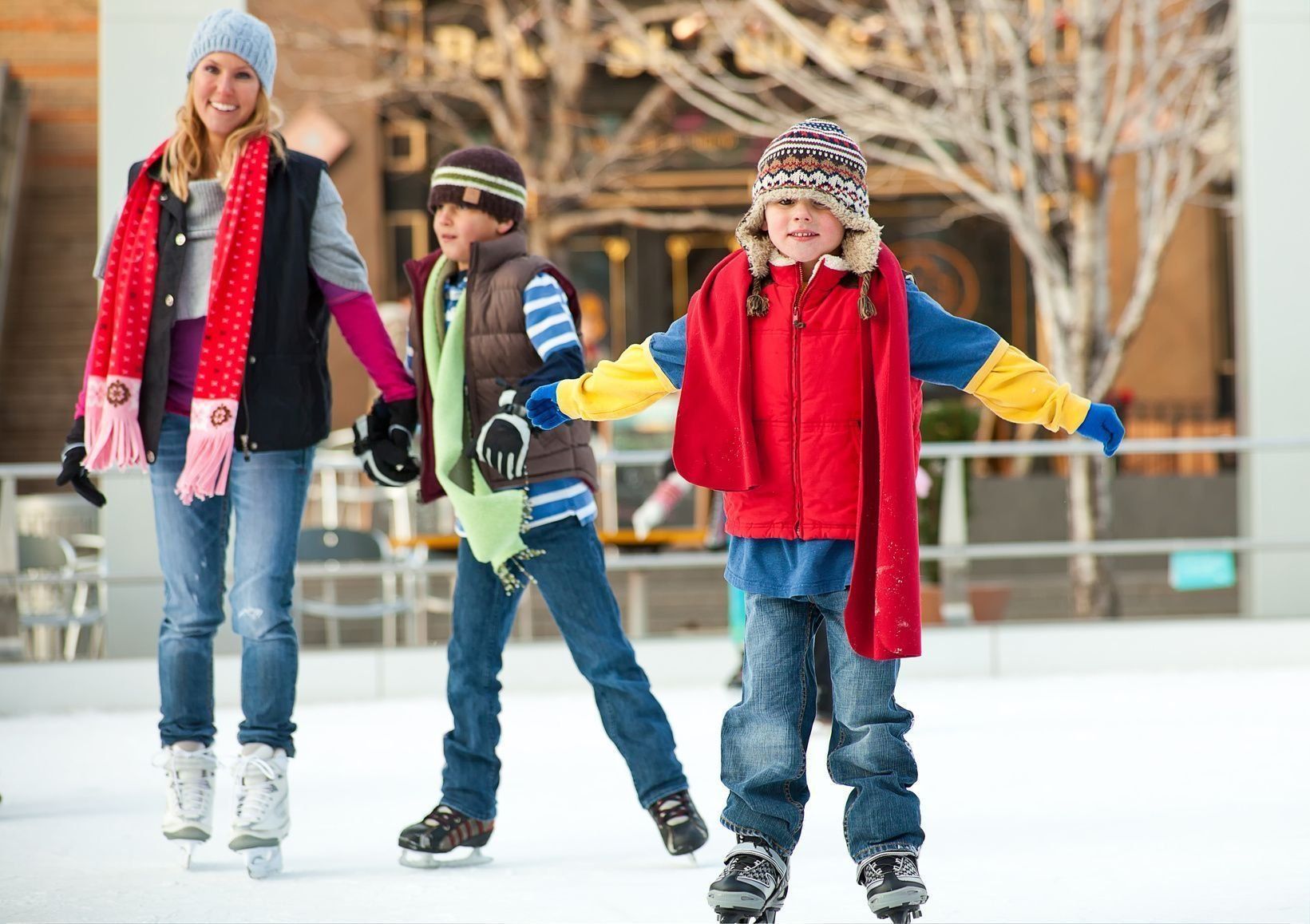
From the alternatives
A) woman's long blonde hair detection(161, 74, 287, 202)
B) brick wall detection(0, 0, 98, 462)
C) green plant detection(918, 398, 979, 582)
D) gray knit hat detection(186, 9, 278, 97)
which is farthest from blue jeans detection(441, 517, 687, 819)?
brick wall detection(0, 0, 98, 462)

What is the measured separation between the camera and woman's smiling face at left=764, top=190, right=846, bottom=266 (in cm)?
251

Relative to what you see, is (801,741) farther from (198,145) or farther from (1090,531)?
(1090,531)

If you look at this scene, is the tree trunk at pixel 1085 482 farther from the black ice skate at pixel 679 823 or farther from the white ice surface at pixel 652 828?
the black ice skate at pixel 679 823

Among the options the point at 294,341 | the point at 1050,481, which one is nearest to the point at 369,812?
the point at 294,341

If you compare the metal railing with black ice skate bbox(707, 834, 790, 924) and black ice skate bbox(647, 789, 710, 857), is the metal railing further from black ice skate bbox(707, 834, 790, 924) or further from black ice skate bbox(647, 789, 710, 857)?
black ice skate bbox(707, 834, 790, 924)

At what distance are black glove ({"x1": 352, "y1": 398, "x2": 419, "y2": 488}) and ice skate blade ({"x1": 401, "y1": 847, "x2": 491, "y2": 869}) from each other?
771 millimetres

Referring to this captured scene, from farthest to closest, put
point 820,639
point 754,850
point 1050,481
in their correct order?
point 1050,481 < point 820,639 < point 754,850

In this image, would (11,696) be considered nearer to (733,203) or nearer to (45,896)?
(45,896)

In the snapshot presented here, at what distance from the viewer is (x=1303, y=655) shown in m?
6.40

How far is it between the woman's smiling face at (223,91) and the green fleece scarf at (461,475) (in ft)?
1.75

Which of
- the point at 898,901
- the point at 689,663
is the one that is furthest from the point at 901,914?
the point at 689,663

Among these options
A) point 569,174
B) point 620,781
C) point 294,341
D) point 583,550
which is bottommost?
point 620,781

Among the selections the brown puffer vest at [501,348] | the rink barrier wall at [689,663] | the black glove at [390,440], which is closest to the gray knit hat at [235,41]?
the brown puffer vest at [501,348]

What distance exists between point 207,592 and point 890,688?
1407 millimetres
